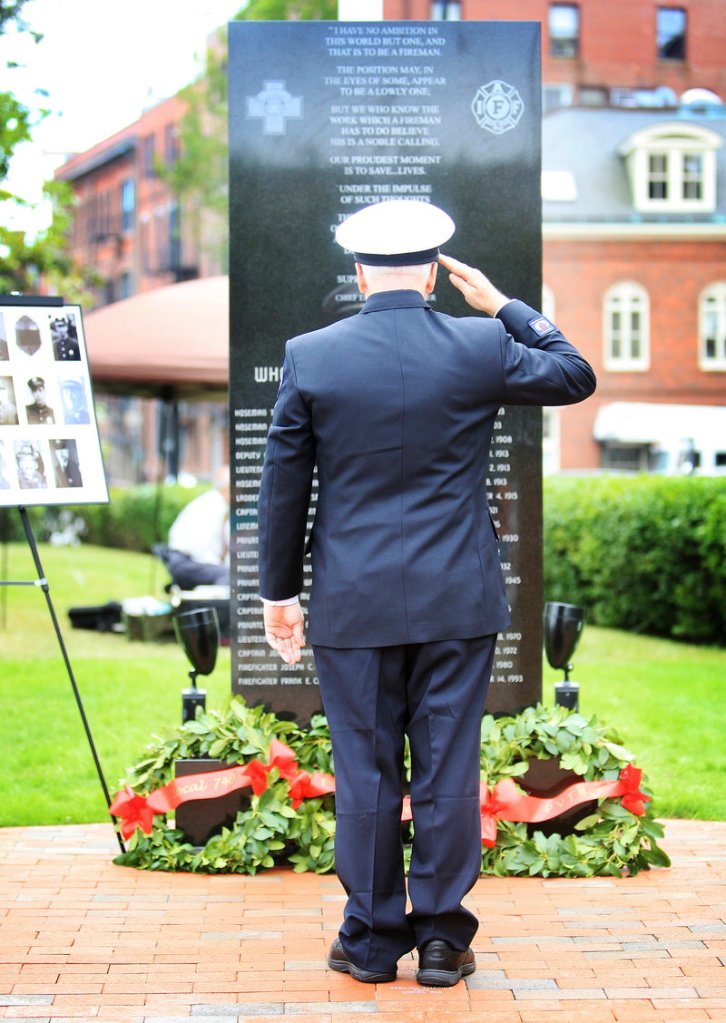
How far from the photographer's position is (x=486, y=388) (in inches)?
136

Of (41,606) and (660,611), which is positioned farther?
(41,606)

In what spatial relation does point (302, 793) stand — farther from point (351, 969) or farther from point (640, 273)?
point (640, 273)

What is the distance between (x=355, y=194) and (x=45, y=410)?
4.80 ft

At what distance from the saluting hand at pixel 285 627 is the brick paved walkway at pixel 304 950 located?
2.93 ft

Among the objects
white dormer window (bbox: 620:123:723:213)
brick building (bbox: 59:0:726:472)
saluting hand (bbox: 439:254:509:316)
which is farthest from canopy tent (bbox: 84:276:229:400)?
white dormer window (bbox: 620:123:723:213)

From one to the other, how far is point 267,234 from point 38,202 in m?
6.59

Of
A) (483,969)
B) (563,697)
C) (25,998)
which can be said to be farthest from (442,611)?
(563,697)

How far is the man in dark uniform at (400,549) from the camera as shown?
343 cm

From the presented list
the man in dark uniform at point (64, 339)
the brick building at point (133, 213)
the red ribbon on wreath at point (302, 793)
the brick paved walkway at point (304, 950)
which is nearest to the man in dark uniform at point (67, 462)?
the man in dark uniform at point (64, 339)

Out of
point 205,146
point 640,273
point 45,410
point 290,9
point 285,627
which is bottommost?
point 285,627

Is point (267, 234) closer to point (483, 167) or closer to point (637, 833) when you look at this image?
point (483, 167)

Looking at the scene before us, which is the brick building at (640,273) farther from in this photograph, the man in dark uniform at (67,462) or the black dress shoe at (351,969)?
the black dress shoe at (351,969)

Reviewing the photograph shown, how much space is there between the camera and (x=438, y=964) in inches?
140

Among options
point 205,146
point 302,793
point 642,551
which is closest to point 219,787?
point 302,793
